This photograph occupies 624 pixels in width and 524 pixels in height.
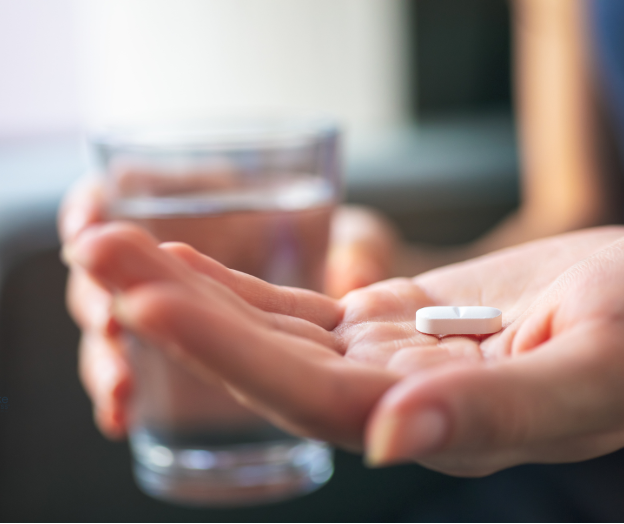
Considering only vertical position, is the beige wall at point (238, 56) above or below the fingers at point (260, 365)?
above

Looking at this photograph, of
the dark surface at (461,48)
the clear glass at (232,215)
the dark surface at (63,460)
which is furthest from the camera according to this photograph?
the dark surface at (461,48)

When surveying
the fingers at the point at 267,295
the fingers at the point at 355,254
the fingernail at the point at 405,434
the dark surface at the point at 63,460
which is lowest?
the dark surface at the point at 63,460

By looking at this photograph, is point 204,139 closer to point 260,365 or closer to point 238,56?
point 260,365

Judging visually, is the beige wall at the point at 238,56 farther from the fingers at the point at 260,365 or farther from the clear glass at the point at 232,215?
the fingers at the point at 260,365

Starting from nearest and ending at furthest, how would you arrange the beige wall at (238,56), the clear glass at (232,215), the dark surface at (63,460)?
the clear glass at (232,215)
the dark surface at (63,460)
the beige wall at (238,56)

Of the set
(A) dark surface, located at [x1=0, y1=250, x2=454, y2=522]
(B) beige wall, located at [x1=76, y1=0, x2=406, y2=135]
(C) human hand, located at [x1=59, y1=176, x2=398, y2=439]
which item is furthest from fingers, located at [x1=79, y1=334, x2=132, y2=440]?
(B) beige wall, located at [x1=76, y1=0, x2=406, y2=135]

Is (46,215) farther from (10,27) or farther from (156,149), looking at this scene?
(156,149)

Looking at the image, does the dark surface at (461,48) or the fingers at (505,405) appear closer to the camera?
the fingers at (505,405)

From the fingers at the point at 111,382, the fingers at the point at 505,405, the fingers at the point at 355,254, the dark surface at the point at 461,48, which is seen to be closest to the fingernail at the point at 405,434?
the fingers at the point at 505,405
